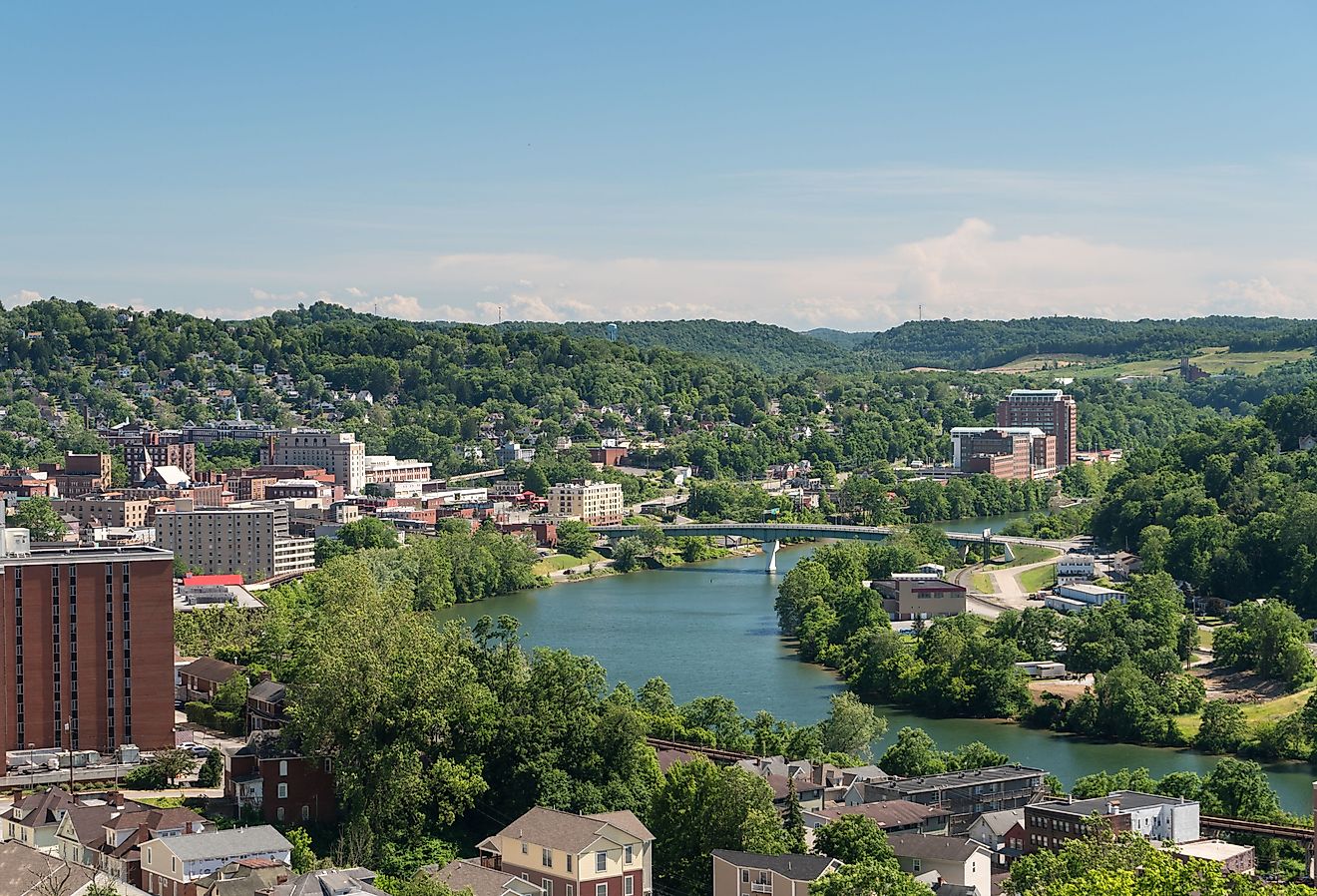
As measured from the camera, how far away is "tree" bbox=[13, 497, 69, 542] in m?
37.2

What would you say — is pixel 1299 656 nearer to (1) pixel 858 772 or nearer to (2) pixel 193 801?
(1) pixel 858 772

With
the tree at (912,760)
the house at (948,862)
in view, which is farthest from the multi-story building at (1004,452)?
the house at (948,862)

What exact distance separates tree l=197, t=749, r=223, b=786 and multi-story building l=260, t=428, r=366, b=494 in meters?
32.4

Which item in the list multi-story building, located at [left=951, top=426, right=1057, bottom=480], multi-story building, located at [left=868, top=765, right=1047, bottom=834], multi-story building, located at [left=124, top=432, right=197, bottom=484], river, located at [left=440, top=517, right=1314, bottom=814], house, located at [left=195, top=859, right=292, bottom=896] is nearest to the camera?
house, located at [left=195, top=859, right=292, bottom=896]

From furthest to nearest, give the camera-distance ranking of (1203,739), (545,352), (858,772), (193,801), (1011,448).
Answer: (545,352), (1011,448), (1203,739), (858,772), (193,801)

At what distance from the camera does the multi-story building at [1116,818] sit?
611 inches

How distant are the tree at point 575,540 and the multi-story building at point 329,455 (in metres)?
9.83

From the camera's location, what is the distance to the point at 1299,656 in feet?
79.9

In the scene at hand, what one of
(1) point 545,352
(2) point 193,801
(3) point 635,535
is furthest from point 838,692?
(1) point 545,352

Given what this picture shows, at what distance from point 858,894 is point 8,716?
889 centimetres

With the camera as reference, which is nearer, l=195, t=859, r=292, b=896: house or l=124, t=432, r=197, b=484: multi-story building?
l=195, t=859, r=292, b=896: house

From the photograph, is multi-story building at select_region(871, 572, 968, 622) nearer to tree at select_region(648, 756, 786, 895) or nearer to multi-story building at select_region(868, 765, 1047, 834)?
multi-story building at select_region(868, 765, 1047, 834)

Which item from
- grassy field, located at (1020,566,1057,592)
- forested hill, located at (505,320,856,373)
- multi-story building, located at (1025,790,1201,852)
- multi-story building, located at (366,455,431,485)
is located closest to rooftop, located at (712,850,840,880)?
multi-story building, located at (1025,790,1201,852)

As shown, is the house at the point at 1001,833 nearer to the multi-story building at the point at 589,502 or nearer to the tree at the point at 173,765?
the tree at the point at 173,765
